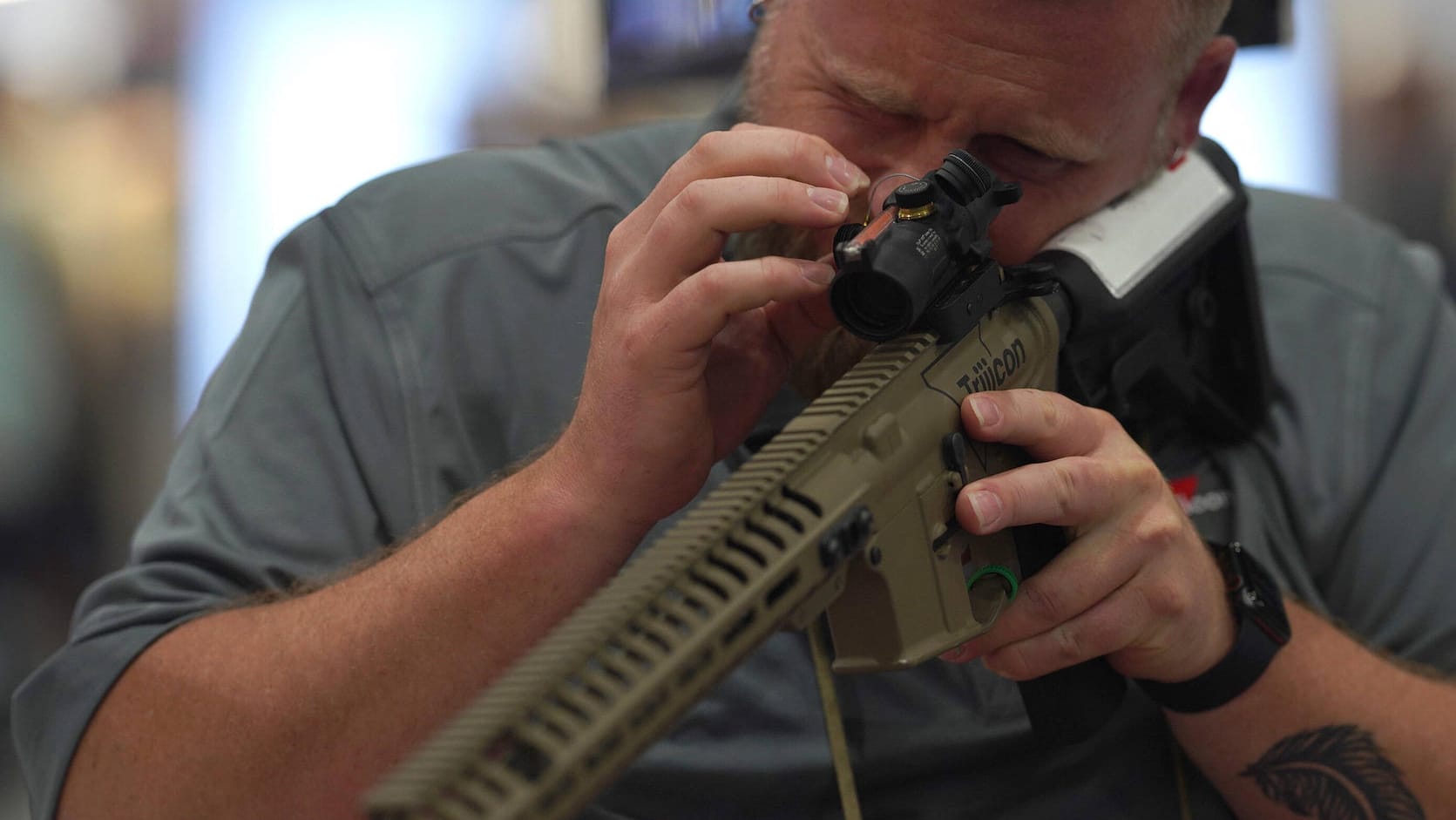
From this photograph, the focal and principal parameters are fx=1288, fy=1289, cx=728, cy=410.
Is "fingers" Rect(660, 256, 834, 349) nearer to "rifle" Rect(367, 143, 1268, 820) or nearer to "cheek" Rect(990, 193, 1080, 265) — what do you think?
"rifle" Rect(367, 143, 1268, 820)

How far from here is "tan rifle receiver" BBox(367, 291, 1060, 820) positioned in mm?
Answer: 513

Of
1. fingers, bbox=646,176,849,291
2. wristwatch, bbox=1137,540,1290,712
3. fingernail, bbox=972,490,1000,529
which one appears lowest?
wristwatch, bbox=1137,540,1290,712

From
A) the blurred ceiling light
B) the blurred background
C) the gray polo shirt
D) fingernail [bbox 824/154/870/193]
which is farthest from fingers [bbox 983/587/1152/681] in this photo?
the blurred ceiling light

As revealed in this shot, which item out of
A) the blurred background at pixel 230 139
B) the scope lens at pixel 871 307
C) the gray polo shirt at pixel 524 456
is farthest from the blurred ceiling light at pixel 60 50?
the scope lens at pixel 871 307

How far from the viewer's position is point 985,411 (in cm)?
81

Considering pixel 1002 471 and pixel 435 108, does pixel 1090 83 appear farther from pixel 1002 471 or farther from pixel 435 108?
pixel 435 108

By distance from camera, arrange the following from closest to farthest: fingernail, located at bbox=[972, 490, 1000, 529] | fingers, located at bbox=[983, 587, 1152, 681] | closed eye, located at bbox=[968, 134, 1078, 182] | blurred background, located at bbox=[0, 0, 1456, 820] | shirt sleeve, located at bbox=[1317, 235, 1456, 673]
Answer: fingernail, located at bbox=[972, 490, 1000, 529], fingers, located at bbox=[983, 587, 1152, 681], closed eye, located at bbox=[968, 134, 1078, 182], shirt sleeve, located at bbox=[1317, 235, 1456, 673], blurred background, located at bbox=[0, 0, 1456, 820]

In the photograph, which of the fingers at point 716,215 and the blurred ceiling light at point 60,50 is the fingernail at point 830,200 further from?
the blurred ceiling light at point 60,50

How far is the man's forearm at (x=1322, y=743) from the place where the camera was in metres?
1.11

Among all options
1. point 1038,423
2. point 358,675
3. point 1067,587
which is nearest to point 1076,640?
point 1067,587

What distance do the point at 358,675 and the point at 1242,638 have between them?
0.68 meters

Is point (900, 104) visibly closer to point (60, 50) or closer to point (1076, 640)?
point (1076, 640)

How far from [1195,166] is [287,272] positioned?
86 cm

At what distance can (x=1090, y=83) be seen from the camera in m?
1.00
